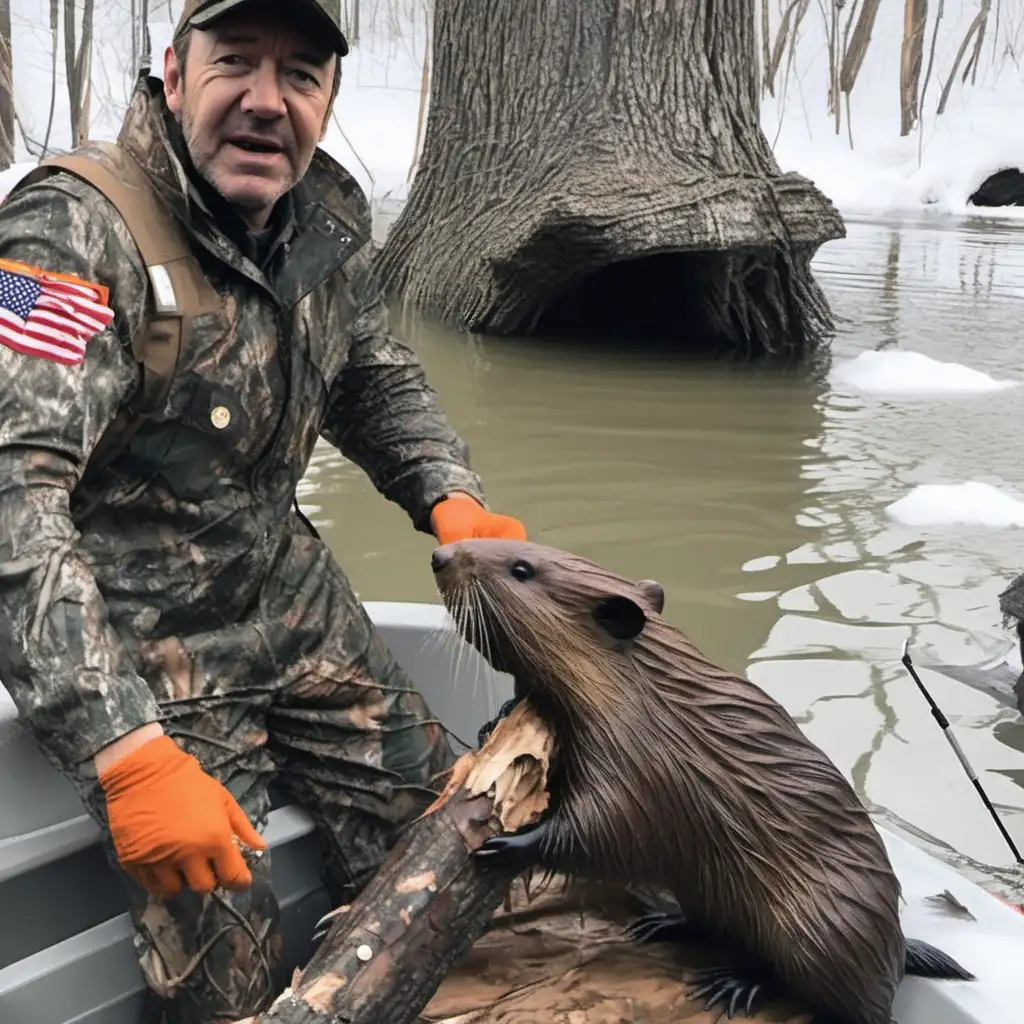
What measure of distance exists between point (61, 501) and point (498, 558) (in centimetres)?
62

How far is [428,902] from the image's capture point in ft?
5.75

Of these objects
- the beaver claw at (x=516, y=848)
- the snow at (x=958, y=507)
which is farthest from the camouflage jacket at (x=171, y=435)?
the snow at (x=958, y=507)

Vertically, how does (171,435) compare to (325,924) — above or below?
above

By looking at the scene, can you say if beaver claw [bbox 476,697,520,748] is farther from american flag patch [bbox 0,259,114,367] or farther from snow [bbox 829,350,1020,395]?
snow [bbox 829,350,1020,395]

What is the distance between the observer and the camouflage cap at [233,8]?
6.28ft

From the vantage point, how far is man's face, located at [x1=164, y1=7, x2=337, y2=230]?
197cm

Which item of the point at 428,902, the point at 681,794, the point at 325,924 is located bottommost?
the point at 325,924

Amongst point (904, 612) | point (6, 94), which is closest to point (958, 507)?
point (904, 612)

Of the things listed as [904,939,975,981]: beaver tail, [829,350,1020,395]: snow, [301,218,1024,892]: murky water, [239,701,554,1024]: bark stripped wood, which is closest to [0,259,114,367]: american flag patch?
[239,701,554,1024]: bark stripped wood

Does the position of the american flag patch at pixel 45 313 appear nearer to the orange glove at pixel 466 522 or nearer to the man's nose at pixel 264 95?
the man's nose at pixel 264 95

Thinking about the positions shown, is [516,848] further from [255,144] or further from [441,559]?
[255,144]

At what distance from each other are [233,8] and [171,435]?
2.12ft

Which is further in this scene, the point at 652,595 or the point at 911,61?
the point at 911,61

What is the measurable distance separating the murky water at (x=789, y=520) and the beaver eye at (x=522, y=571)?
140 cm
